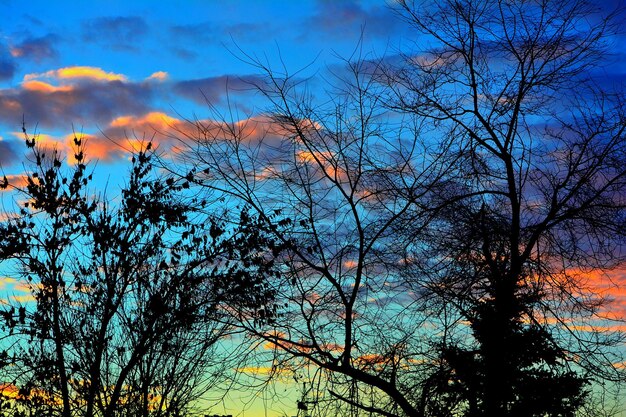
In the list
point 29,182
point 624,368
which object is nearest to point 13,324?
point 29,182

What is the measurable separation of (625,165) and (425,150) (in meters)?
3.27

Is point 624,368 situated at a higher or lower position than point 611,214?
lower

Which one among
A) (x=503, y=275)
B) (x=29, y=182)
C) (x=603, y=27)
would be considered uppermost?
(x=29, y=182)

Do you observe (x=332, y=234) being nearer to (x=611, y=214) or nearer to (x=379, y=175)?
(x=379, y=175)

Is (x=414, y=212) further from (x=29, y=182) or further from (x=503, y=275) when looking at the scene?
(x=29, y=182)

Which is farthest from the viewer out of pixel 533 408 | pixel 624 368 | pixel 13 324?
pixel 13 324

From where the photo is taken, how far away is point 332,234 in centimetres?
1183

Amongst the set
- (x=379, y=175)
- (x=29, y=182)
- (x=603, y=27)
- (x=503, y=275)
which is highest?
(x=29, y=182)

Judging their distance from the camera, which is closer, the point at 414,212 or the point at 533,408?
the point at 414,212

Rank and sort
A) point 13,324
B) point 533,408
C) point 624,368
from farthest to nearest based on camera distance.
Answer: point 13,324
point 533,408
point 624,368

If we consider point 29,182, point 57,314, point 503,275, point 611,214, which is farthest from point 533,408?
point 29,182

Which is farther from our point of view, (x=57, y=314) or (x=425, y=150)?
(x=57, y=314)

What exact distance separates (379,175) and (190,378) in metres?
6.35

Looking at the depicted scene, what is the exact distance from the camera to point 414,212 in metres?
11.9
